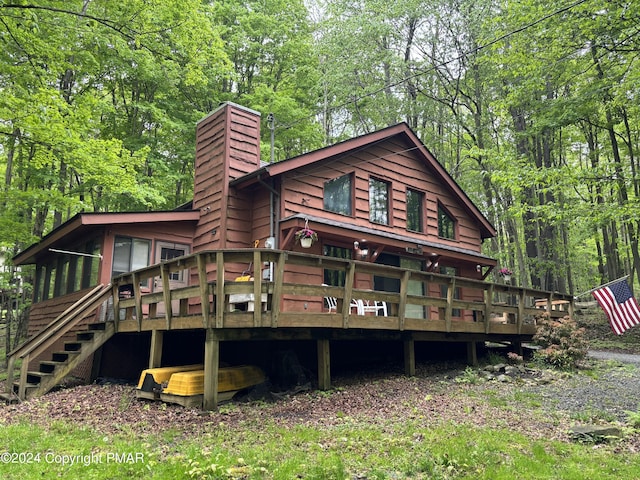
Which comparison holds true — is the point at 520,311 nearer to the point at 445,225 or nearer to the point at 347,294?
A: the point at 445,225

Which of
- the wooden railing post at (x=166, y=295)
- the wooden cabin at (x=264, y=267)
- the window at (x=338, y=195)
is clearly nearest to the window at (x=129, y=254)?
the wooden cabin at (x=264, y=267)

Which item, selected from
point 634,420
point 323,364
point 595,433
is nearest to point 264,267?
point 323,364

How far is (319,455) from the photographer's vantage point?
453 cm

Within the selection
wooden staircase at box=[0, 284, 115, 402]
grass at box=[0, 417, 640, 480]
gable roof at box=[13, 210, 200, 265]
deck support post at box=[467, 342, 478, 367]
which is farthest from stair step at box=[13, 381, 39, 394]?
deck support post at box=[467, 342, 478, 367]

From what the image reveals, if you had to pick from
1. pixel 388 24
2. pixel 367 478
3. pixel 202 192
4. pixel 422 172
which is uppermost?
pixel 388 24

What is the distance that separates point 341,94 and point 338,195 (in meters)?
12.5

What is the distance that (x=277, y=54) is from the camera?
70.1 feet

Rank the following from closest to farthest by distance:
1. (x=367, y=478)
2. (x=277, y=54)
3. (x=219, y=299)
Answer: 1. (x=367, y=478)
2. (x=219, y=299)
3. (x=277, y=54)

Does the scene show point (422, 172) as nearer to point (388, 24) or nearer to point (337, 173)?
point (337, 173)

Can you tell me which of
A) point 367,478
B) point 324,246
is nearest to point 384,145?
point 324,246

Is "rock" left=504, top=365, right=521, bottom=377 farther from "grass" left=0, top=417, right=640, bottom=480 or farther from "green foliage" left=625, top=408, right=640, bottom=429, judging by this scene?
"grass" left=0, top=417, right=640, bottom=480

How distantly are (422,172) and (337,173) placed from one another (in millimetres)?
3467

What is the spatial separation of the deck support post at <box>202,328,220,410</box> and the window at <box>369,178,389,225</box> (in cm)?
665

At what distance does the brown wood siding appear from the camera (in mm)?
10734
